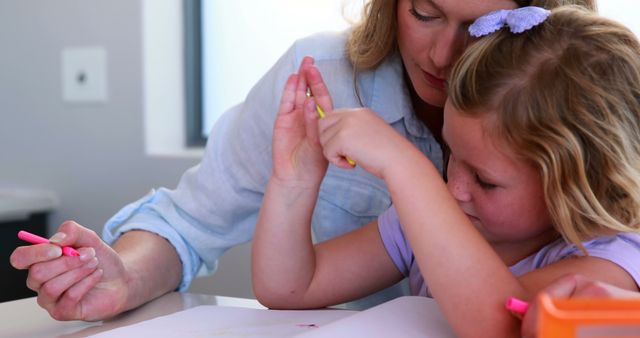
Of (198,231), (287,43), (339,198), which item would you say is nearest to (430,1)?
(339,198)

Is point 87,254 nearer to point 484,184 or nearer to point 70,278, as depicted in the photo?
point 70,278

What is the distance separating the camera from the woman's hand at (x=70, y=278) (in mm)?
960

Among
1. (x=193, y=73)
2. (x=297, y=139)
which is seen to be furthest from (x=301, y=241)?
(x=193, y=73)

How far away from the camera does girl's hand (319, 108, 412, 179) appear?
0.84 metres

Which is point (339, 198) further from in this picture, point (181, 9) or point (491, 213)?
point (181, 9)

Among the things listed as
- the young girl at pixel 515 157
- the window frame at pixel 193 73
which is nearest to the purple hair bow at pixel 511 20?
the young girl at pixel 515 157

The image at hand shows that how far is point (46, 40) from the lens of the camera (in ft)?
6.86

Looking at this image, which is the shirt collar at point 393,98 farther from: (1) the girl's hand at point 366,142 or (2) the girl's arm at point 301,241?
(1) the girl's hand at point 366,142

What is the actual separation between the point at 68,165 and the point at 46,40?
0.30 m

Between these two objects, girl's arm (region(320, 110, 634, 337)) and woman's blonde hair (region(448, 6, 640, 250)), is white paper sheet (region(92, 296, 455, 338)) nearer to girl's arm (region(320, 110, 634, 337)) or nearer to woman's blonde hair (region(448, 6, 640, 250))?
girl's arm (region(320, 110, 634, 337))

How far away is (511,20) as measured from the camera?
0.93 meters

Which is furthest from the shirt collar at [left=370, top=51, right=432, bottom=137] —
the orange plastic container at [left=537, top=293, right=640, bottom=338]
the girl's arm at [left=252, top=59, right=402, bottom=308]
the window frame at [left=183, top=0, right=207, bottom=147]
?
the window frame at [left=183, top=0, right=207, bottom=147]

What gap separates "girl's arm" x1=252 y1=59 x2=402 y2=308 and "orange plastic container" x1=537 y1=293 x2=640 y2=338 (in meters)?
0.50

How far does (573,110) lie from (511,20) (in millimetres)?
130
